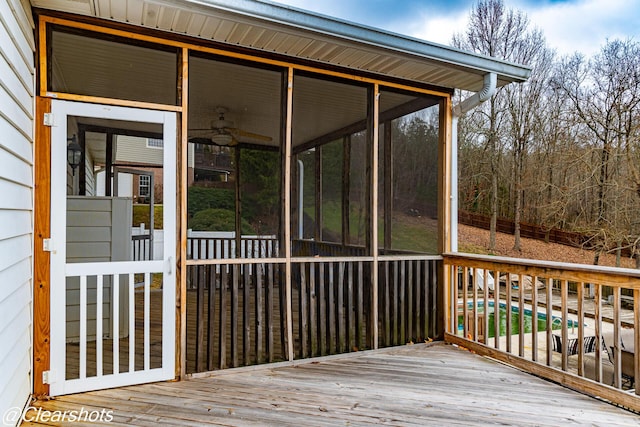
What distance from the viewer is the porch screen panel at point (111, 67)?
9.45 ft

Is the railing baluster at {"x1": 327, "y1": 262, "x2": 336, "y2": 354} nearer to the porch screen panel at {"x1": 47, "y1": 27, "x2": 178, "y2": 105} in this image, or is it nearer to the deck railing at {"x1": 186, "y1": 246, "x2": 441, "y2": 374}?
the deck railing at {"x1": 186, "y1": 246, "x2": 441, "y2": 374}

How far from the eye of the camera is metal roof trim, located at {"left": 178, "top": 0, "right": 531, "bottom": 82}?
2.78m

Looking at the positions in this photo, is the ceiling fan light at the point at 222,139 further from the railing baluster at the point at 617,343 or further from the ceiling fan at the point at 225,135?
the railing baluster at the point at 617,343

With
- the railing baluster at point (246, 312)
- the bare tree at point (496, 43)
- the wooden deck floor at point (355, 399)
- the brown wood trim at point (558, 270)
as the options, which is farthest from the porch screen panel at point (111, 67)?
the bare tree at point (496, 43)

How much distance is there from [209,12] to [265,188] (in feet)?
5.20

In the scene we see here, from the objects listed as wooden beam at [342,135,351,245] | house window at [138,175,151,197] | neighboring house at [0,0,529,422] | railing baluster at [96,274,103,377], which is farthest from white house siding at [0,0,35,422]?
wooden beam at [342,135,351,245]

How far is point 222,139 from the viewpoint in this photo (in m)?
4.12

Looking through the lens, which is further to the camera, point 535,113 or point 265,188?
point 535,113

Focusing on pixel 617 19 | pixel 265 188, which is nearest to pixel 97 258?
pixel 265 188

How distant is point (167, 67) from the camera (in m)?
3.21

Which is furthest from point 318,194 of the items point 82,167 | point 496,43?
point 496,43

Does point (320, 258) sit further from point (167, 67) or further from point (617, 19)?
point (617, 19)

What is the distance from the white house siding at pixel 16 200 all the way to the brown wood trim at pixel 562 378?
11.5ft

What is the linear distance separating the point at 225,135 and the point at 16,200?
215 centimetres
